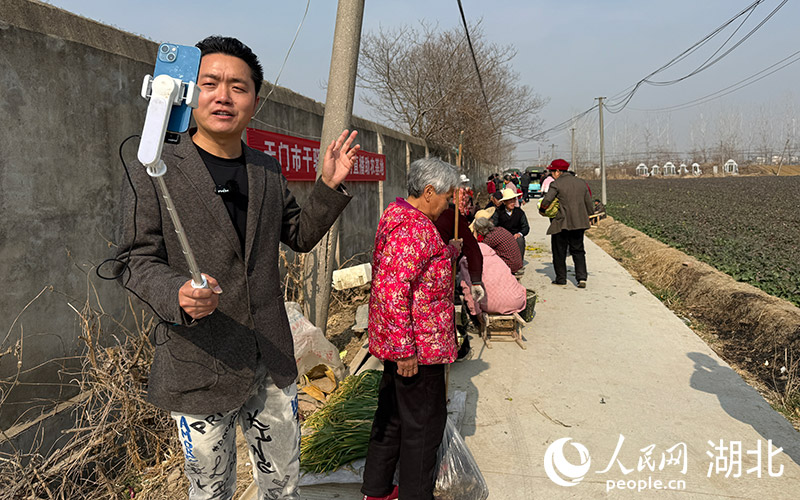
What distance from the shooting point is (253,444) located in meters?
1.88

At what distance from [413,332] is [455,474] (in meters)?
0.86

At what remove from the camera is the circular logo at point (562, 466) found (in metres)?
3.09

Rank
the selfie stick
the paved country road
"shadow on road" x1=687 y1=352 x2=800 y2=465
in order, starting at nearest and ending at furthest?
the selfie stick → the paved country road → "shadow on road" x1=687 y1=352 x2=800 y2=465

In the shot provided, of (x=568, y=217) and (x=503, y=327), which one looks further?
(x=568, y=217)

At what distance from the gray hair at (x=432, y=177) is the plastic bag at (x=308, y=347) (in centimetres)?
179

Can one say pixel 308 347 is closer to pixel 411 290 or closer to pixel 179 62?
pixel 411 290

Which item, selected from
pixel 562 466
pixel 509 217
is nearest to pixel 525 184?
pixel 509 217

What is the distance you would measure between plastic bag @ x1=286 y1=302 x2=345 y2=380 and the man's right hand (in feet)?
8.45

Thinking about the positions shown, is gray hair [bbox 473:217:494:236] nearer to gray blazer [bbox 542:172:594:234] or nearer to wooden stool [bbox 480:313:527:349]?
wooden stool [bbox 480:313:527:349]

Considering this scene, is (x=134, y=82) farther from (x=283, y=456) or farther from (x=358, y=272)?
(x=358, y=272)

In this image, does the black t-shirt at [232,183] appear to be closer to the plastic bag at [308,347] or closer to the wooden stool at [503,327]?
the plastic bag at [308,347]

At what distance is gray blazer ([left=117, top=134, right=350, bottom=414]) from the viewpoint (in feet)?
5.13

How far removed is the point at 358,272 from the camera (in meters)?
7.08

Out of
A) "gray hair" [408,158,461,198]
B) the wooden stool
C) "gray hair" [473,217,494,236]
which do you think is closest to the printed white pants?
"gray hair" [408,158,461,198]
